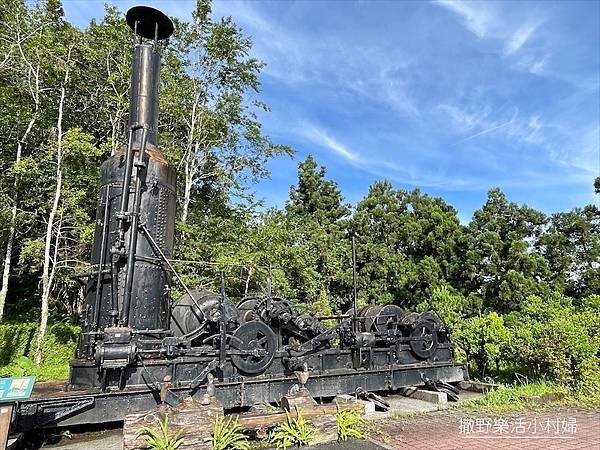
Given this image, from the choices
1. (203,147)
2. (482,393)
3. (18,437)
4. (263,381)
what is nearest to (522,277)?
(482,393)

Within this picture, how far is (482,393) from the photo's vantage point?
27.1 ft

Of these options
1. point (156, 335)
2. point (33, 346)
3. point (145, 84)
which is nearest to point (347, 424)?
point (156, 335)

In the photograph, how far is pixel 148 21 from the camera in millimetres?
7508

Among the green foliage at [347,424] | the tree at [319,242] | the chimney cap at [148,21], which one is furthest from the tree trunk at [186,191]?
the green foliage at [347,424]

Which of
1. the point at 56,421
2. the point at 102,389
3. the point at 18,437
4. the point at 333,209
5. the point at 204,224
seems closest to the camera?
the point at 18,437

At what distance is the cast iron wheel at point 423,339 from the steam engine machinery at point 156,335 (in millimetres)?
372

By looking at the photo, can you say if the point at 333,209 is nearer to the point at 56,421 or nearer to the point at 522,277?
the point at 522,277

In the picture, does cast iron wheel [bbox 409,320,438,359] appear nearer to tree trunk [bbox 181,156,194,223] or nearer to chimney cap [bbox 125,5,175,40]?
chimney cap [bbox 125,5,175,40]

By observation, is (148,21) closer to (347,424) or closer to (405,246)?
(347,424)

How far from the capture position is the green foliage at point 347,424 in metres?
4.89

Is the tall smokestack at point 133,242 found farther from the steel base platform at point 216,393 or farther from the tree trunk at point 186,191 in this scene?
the tree trunk at point 186,191

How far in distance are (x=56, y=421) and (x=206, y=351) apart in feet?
6.19

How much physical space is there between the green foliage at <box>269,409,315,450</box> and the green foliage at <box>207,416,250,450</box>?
0.31 metres

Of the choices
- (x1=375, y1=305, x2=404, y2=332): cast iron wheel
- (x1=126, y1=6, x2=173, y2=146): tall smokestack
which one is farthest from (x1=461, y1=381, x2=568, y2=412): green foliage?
(x1=126, y1=6, x2=173, y2=146): tall smokestack
